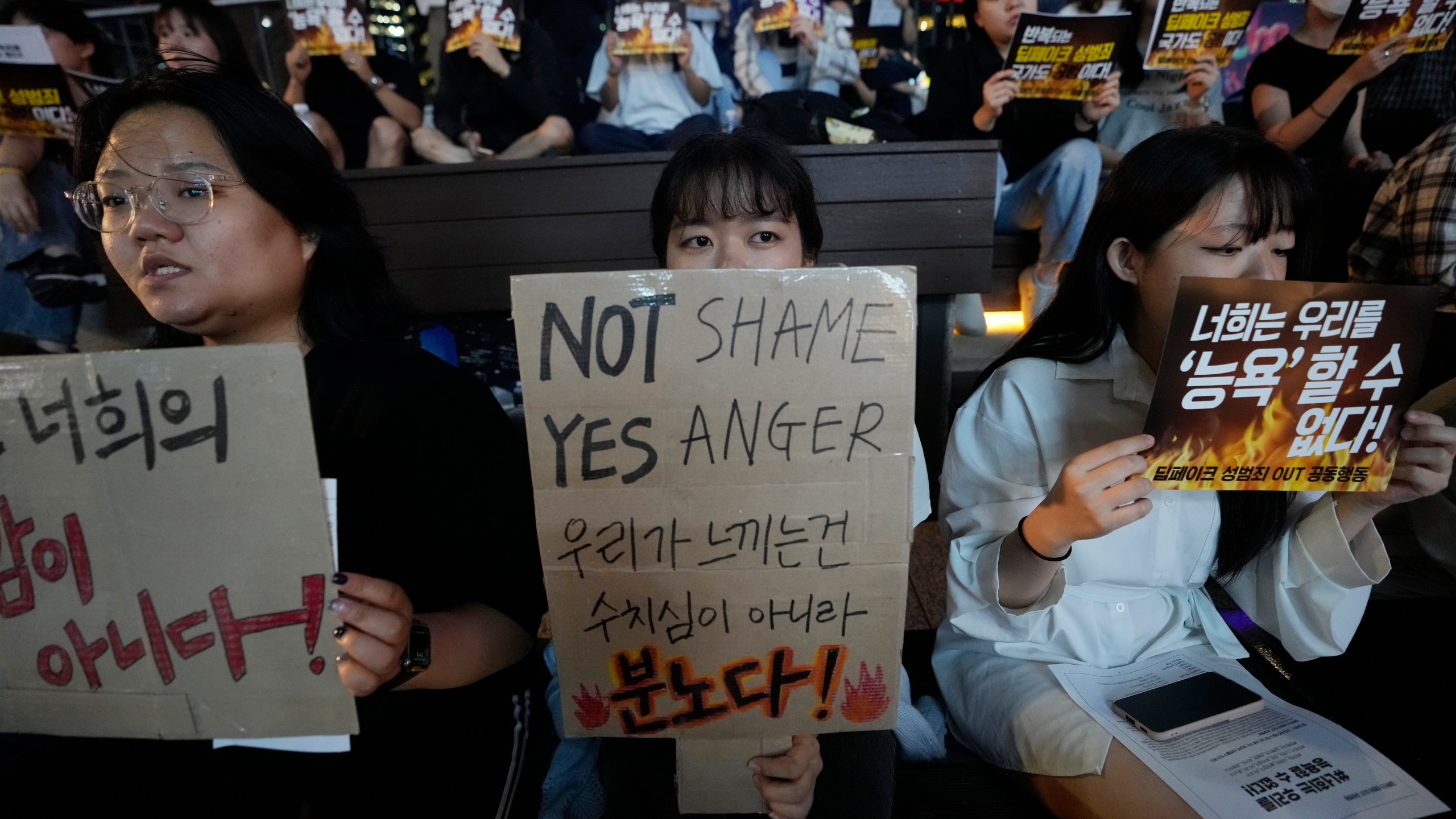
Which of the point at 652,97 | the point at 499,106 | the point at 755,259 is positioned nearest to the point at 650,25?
the point at 652,97

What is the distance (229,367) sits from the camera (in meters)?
0.67

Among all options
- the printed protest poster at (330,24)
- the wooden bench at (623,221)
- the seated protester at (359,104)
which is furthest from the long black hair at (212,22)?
the wooden bench at (623,221)

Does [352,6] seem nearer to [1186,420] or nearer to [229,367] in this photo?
[229,367]

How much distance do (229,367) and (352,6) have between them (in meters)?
2.80

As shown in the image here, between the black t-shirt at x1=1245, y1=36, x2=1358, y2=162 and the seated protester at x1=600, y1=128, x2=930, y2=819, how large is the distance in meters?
2.64

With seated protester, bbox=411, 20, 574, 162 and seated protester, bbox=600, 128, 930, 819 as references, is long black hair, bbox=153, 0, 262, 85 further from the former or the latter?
seated protester, bbox=600, 128, 930, 819

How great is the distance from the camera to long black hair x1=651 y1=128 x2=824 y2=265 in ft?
4.19

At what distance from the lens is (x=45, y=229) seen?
110 inches

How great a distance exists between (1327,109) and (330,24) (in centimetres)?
380

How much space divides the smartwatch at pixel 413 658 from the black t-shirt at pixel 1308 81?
3433 mm

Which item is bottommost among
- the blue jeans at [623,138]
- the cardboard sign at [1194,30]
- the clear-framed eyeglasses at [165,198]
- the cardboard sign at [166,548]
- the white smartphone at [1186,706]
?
the white smartphone at [1186,706]

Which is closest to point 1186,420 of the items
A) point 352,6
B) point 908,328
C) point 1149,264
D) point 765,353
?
point 1149,264

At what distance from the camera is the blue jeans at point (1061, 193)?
2.82 m

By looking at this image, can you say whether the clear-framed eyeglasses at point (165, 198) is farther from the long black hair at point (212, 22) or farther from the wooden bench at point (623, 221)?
the long black hair at point (212, 22)
